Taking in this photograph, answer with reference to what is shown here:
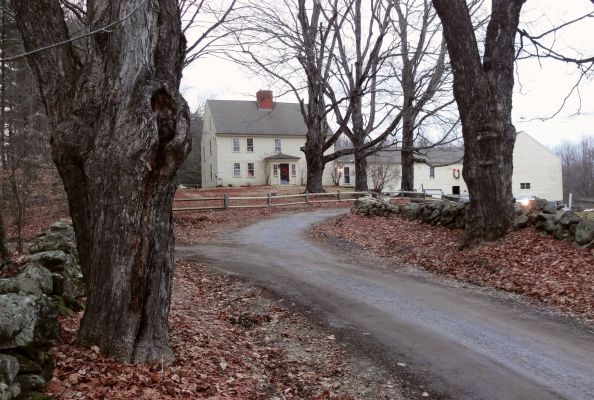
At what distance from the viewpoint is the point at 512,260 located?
30.4 ft

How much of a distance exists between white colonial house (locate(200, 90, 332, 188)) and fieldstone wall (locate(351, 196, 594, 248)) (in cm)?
2781

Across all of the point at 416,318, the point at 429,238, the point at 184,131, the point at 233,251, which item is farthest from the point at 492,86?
the point at 184,131

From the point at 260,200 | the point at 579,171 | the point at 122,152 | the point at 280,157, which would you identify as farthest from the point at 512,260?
the point at 579,171

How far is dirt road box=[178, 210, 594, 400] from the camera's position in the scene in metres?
4.90

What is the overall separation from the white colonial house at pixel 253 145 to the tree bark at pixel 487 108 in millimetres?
32154

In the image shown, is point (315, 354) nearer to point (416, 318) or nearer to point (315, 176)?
point (416, 318)

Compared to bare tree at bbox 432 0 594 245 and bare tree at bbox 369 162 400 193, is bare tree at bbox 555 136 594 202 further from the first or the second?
bare tree at bbox 432 0 594 245

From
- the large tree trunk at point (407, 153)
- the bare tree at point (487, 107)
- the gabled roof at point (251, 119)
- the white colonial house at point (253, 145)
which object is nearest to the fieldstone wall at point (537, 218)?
the bare tree at point (487, 107)

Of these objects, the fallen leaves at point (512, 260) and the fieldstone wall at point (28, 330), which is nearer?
the fieldstone wall at point (28, 330)

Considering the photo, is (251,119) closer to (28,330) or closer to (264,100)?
(264,100)

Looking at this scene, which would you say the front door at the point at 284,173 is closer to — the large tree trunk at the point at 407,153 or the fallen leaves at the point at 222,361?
the large tree trunk at the point at 407,153

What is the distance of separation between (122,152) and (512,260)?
7.63 m

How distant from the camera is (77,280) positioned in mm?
6094

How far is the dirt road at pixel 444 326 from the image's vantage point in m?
4.90
